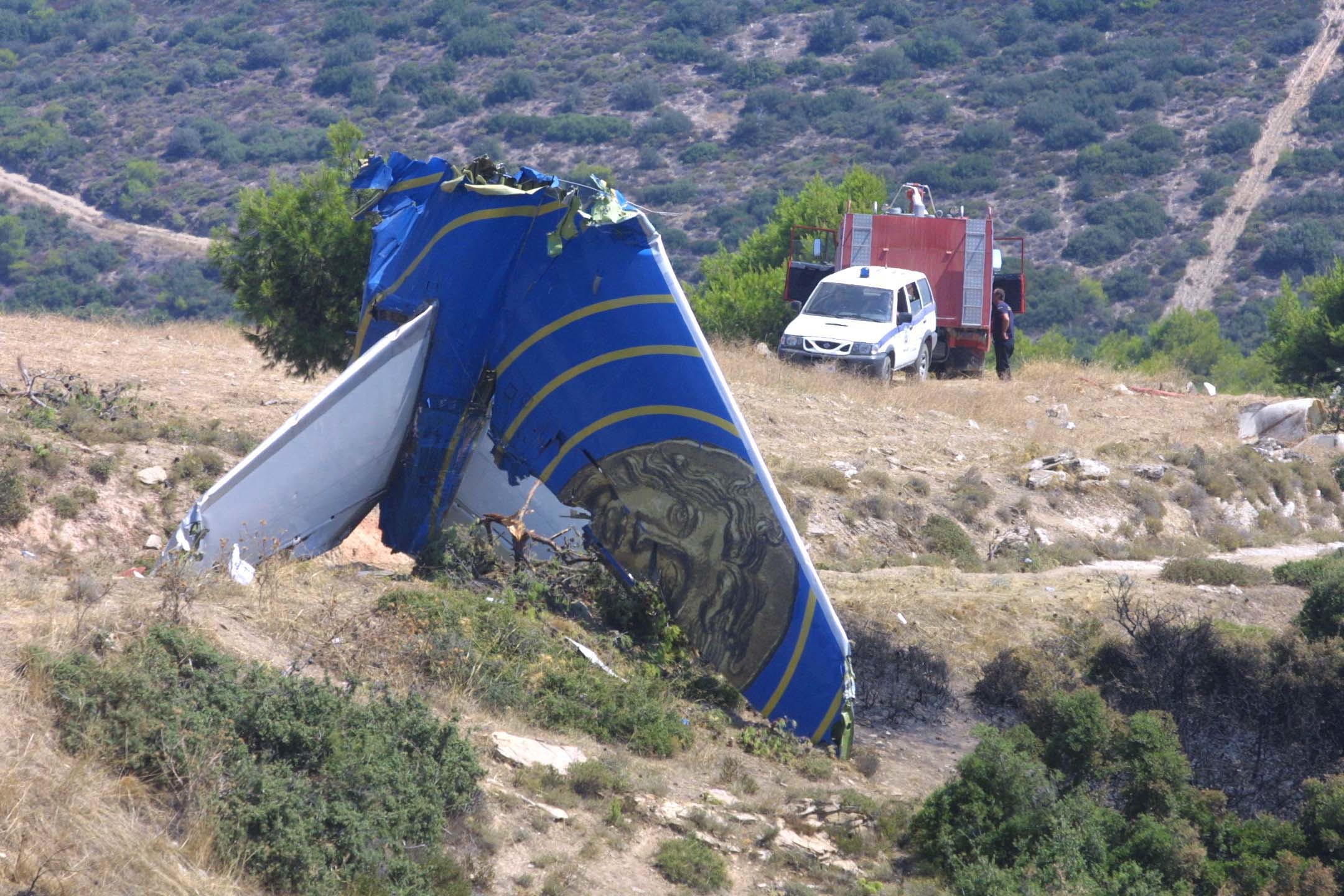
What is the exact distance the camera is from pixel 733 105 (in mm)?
70688

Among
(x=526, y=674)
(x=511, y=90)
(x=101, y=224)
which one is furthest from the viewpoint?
(x=511, y=90)

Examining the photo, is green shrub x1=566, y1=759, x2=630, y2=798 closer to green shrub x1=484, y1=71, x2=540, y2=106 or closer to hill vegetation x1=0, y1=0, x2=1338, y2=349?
hill vegetation x1=0, y1=0, x2=1338, y2=349

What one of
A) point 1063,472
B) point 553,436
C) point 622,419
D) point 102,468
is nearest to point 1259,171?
point 1063,472

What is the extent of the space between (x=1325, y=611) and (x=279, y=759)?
7618mm

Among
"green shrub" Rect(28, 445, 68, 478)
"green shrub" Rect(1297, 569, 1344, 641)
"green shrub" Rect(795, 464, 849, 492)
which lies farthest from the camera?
"green shrub" Rect(795, 464, 849, 492)

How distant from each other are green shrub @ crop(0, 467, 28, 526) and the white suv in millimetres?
14062

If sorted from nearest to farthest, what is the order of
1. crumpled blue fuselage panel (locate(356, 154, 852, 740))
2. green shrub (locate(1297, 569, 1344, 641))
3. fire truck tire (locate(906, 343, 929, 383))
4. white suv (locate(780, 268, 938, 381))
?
crumpled blue fuselage panel (locate(356, 154, 852, 740)) < green shrub (locate(1297, 569, 1344, 641)) < white suv (locate(780, 268, 938, 381)) < fire truck tire (locate(906, 343, 929, 383))

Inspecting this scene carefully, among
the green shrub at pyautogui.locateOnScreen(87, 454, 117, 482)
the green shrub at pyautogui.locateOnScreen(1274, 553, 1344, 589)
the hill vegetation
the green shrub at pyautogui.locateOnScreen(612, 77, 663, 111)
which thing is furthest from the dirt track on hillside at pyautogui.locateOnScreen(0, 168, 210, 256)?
the green shrub at pyautogui.locateOnScreen(1274, 553, 1344, 589)

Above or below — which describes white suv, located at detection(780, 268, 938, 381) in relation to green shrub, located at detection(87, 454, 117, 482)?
above

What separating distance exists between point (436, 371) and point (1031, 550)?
7.45m

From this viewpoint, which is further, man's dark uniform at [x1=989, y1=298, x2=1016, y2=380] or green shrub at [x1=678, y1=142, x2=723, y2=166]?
green shrub at [x1=678, y1=142, x2=723, y2=166]

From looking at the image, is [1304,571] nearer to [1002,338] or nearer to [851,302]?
[851,302]

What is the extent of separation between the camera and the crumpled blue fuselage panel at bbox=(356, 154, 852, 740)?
8.20 meters

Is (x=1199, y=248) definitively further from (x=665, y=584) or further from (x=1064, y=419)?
(x=665, y=584)
